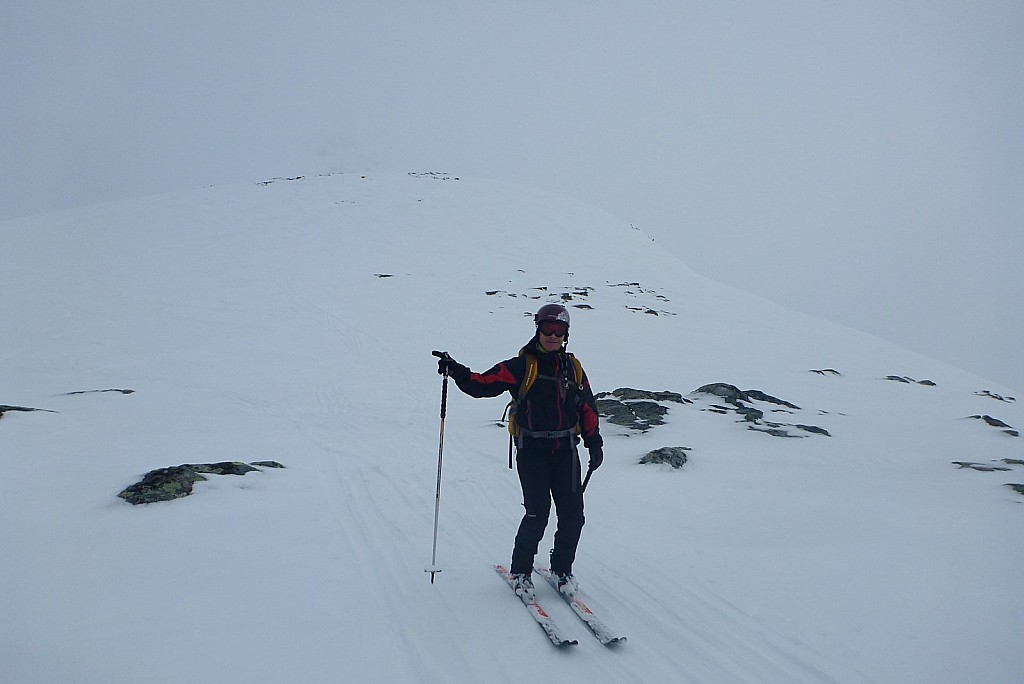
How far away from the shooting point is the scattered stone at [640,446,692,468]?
8828mm

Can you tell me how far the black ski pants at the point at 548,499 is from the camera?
15.4ft

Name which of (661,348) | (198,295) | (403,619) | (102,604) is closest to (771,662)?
(403,619)

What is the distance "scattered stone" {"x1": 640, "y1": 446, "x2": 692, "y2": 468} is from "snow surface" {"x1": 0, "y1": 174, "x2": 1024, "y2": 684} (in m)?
0.23

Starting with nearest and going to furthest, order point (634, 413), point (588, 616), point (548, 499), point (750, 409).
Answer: point (588, 616), point (548, 499), point (634, 413), point (750, 409)

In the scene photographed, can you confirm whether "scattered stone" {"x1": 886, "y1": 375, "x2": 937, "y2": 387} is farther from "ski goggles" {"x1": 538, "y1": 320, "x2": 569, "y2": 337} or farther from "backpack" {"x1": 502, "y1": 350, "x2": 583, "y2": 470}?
"ski goggles" {"x1": 538, "y1": 320, "x2": 569, "y2": 337}

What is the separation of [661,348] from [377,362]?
451 inches

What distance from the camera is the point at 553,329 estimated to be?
15.2ft

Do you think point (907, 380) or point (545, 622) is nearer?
point (545, 622)

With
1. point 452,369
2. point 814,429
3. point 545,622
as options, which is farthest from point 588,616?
point 814,429

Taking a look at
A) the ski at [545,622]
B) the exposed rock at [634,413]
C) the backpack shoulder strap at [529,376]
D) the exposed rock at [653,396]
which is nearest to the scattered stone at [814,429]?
the exposed rock at [653,396]

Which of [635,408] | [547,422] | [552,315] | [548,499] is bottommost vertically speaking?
[635,408]

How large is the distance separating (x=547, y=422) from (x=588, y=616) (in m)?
1.51

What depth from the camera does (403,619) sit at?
14.4 feet

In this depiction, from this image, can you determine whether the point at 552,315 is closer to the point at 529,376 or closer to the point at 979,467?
the point at 529,376
